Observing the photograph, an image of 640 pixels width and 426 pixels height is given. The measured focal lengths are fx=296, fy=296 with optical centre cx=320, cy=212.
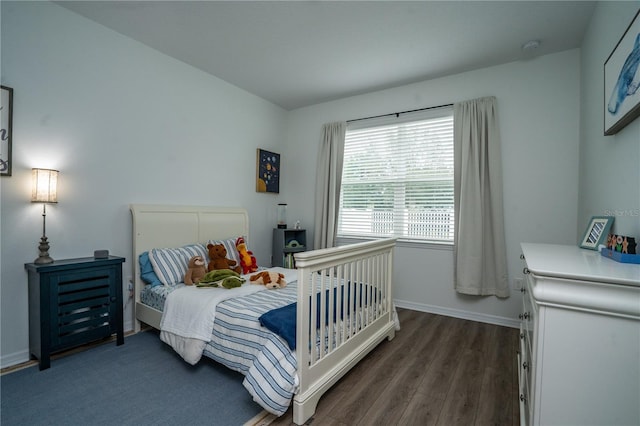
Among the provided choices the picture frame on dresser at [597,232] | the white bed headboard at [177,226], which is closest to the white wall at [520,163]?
the picture frame on dresser at [597,232]

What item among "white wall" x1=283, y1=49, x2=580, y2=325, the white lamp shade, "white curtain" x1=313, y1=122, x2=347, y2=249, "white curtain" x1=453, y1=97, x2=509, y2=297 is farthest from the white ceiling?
the white lamp shade

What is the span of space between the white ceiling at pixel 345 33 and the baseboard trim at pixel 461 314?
2.58 metres

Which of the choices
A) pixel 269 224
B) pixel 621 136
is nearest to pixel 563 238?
pixel 621 136

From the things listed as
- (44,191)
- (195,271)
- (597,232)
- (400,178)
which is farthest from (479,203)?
(44,191)

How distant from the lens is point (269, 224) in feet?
14.1

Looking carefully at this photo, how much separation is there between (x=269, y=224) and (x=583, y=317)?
373 cm

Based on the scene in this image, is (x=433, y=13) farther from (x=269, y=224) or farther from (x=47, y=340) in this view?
(x=47, y=340)

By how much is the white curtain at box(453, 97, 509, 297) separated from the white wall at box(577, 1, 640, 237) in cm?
65

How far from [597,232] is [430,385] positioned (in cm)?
137

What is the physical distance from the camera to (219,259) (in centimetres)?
286

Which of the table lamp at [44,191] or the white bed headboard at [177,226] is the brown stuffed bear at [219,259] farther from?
the table lamp at [44,191]

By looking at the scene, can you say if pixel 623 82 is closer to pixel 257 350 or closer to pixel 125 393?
pixel 257 350

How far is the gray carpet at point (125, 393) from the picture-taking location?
1.58 m

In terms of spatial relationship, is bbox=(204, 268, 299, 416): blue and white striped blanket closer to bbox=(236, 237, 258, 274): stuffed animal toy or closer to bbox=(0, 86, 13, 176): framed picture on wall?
bbox=(236, 237, 258, 274): stuffed animal toy
